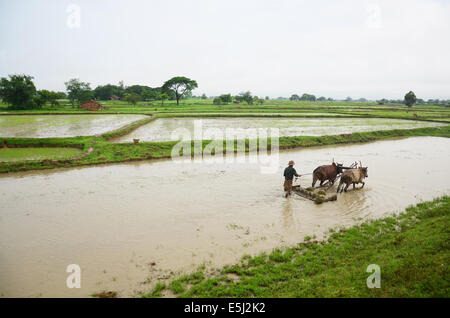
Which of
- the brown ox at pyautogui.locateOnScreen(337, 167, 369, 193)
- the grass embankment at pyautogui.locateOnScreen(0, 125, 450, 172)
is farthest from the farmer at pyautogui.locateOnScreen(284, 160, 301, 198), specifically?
the grass embankment at pyautogui.locateOnScreen(0, 125, 450, 172)

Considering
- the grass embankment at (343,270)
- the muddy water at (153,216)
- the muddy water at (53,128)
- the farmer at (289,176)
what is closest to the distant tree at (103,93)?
the muddy water at (53,128)

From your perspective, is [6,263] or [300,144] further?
[300,144]

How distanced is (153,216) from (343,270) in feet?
20.3

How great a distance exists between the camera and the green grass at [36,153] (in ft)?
51.0

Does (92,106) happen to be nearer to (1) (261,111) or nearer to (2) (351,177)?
(1) (261,111)

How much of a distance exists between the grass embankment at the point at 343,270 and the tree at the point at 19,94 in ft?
219

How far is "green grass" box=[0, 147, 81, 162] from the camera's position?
51.0 feet

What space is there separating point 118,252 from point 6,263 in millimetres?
2689

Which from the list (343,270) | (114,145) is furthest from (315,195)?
(114,145)

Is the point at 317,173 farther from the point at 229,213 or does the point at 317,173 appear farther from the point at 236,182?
the point at 229,213

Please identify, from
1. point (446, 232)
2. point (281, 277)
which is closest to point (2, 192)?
point (281, 277)

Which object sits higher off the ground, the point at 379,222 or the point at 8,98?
the point at 8,98

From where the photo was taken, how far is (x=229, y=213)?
29.2ft

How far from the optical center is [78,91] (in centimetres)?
6391
